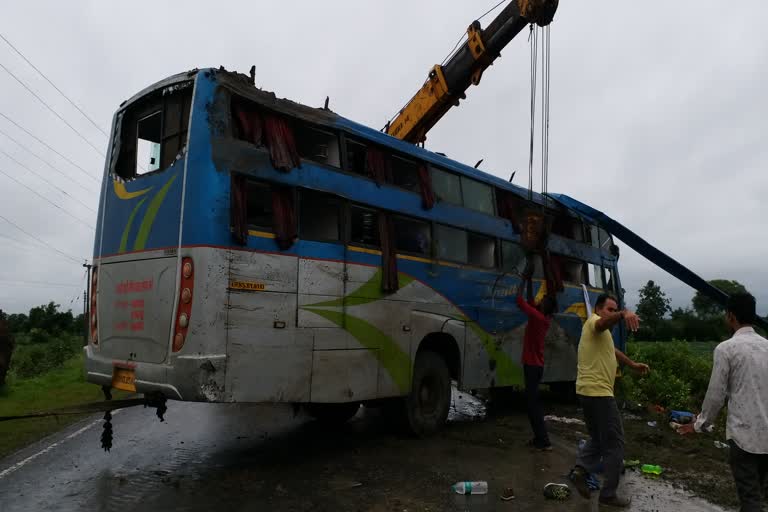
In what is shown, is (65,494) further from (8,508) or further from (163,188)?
(163,188)

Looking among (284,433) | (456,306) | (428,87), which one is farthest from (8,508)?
(428,87)

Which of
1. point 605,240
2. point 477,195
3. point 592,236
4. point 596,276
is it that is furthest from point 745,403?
point 605,240

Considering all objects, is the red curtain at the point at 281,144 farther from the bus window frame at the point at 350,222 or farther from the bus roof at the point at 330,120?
the bus window frame at the point at 350,222

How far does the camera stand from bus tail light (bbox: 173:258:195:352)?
18.0ft

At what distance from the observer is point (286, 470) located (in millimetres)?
6391

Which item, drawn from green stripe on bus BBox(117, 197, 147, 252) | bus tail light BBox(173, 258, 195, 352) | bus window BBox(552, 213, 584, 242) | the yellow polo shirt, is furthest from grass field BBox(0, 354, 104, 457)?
bus window BBox(552, 213, 584, 242)

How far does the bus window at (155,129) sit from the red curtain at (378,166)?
2.42 metres

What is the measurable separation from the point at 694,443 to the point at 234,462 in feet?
21.4

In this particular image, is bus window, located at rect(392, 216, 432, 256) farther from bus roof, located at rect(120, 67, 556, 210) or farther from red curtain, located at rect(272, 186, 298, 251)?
red curtain, located at rect(272, 186, 298, 251)

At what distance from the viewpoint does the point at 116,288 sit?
6.38 meters

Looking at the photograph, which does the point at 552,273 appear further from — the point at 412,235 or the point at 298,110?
the point at 298,110

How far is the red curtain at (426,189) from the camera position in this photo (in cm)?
836

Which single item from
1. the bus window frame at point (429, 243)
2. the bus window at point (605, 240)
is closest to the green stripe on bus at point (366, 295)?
the bus window frame at point (429, 243)

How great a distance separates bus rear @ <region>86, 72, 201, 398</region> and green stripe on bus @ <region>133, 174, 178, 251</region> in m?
0.01
